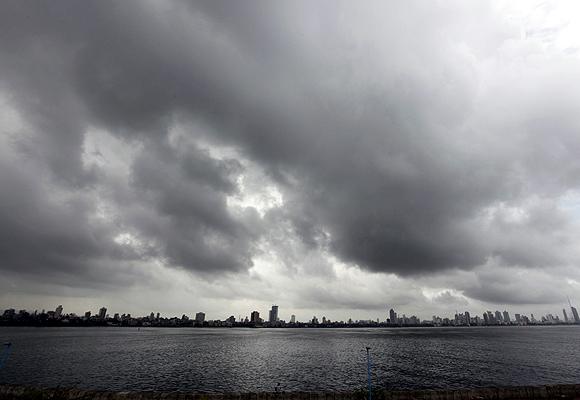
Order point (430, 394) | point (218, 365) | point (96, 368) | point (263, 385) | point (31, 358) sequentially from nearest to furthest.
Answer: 1. point (430, 394)
2. point (263, 385)
3. point (96, 368)
4. point (218, 365)
5. point (31, 358)

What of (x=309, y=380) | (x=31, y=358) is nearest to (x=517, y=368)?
(x=309, y=380)

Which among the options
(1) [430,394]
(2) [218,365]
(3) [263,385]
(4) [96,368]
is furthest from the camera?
(2) [218,365]

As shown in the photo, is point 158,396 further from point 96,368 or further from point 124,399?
point 96,368

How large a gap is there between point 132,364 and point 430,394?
88224 mm

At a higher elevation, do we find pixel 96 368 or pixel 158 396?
pixel 158 396

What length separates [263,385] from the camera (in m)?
63.1

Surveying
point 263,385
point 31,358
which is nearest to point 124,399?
point 263,385

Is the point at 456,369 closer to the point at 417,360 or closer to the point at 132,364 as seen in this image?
the point at 417,360

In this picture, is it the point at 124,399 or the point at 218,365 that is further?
the point at 218,365

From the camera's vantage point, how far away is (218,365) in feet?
295

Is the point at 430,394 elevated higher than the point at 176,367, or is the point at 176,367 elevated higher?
the point at 430,394

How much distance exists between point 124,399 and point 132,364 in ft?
220

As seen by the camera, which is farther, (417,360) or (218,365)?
(417,360)

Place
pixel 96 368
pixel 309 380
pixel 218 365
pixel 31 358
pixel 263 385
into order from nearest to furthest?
pixel 263 385
pixel 309 380
pixel 96 368
pixel 218 365
pixel 31 358
